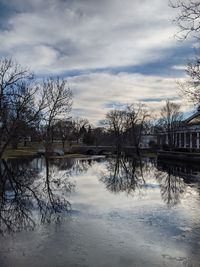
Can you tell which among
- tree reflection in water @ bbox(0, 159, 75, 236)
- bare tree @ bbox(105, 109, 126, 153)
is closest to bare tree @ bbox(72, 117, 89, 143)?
bare tree @ bbox(105, 109, 126, 153)

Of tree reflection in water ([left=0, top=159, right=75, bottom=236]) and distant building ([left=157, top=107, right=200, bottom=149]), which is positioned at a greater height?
distant building ([left=157, top=107, right=200, bottom=149])

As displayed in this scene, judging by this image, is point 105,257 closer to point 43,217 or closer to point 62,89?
point 43,217

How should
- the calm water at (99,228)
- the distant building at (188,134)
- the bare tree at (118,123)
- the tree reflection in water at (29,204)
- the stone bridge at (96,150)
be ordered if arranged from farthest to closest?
1. the bare tree at (118,123)
2. the stone bridge at (96,150)
3. the distant building at (188,134)
4. the tree reflection in water at (29,204)
5. the calm water at (99,228)

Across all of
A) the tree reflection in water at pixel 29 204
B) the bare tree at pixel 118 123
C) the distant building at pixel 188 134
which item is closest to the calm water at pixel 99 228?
the tree reflection in water at pixel 29 204

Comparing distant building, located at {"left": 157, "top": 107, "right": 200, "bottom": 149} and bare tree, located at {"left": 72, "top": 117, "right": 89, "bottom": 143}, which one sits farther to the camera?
bare tree, located at {"left": 72, "top": 117, "right": 89, "bottom": 143}

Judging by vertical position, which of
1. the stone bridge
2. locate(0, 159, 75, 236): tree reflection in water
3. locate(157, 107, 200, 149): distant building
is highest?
locate(157, 107, 200, 149): distant building

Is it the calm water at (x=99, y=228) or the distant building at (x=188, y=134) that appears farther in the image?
the distant building at (x=188, y=134)

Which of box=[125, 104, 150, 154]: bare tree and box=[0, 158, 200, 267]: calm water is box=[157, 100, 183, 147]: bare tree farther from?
box=[0, 158, 200, 267]: calm water

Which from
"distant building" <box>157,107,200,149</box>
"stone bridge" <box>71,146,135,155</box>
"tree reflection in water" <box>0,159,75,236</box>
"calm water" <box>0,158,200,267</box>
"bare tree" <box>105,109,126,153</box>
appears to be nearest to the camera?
"calm water" <box>0,158,200,267</box>

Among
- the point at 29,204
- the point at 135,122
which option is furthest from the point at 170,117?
the point at 29,204

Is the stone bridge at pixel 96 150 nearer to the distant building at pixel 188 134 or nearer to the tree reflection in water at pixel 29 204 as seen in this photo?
the distant building at pixel 188 134

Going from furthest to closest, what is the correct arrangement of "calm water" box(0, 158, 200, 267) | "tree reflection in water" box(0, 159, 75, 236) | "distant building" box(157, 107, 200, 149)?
"distant building" box(157, 107, 200, 149)
"tree reflection in water" box(0, 159, 75, 236)
"calm water" box(0, 158, 200, 267)

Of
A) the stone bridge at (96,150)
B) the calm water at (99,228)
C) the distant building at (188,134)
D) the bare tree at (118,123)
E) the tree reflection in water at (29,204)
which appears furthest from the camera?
the bare tree at (118,123)

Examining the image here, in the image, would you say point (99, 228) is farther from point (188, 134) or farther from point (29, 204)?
point (188, 134)
